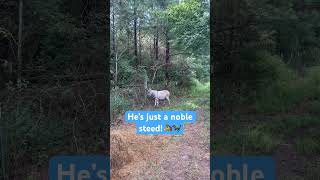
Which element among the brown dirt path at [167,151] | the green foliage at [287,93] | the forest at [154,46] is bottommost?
the brown dirt path at [167,151]

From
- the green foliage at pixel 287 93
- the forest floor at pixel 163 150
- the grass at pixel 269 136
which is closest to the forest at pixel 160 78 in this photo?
the forest floor at pixel 163 150

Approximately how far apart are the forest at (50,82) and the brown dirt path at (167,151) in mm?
500

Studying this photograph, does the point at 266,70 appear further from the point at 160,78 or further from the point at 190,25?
the point at 160,78

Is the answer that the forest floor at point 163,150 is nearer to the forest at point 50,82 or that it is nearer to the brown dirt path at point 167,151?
the brown dirt path at point 167,151

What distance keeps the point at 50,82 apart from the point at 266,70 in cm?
309

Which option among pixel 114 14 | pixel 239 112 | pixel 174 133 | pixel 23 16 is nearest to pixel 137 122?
pixel 174 133

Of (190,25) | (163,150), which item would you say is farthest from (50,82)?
(190,25)

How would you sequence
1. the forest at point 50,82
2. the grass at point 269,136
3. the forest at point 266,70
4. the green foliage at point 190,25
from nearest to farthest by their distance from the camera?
the green foliage at point 190,25, the forest at point 50,82, the grass at point 269,136, the forest at point 266,70

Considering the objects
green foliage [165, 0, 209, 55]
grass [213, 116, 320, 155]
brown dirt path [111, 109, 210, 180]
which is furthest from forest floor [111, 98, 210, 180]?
green foliage [165, 0, 209, 55]

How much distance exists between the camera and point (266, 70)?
6.11 m

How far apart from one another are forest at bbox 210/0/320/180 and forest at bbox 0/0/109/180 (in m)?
1.59

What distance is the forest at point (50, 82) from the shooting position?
503 cm

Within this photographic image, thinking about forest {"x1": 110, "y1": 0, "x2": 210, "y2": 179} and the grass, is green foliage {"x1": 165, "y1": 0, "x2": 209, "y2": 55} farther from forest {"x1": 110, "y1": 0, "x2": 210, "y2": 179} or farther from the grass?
the grass

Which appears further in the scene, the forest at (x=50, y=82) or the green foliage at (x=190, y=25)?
the forest at (x=50, y=82)
